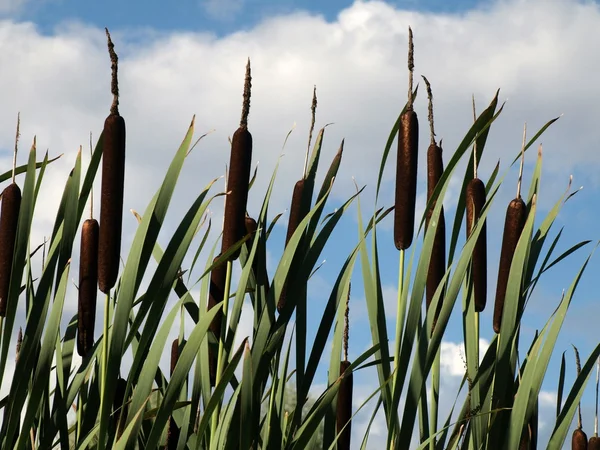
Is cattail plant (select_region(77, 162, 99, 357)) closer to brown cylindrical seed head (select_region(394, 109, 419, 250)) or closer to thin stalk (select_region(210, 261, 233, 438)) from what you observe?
thin stalk (select_region(210, 261, 233, 438))

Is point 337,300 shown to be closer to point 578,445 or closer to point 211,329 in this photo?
point 211,329

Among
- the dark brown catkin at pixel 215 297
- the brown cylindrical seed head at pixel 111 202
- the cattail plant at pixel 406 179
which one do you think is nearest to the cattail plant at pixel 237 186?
the dark brown catkin at pixel 215 297

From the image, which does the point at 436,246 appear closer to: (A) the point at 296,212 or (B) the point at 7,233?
(A) the point at 296,212

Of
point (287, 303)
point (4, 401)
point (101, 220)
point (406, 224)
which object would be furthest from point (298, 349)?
point (4, 401)

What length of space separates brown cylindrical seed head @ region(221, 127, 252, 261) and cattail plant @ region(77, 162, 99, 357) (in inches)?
13.4

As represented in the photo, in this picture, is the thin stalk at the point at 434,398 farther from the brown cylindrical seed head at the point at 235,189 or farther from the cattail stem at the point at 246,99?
the cattail stem at the point at 246,99

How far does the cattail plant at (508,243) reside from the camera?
210cm

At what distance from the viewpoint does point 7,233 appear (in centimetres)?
209

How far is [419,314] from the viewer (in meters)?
1.91

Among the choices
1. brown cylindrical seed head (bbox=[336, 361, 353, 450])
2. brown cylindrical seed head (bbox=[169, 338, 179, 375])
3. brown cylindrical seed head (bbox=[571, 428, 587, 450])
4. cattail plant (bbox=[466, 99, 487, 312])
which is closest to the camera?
cattail plant (bbox=[466, 99, 487, 312])

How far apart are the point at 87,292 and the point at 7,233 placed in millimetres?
316

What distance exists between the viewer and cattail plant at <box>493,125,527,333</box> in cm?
210

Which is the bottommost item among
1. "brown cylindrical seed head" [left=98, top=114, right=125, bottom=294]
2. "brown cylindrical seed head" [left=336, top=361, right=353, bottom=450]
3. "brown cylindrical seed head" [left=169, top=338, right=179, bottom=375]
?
"brown cylindrical seed head" [left=336, top=361, right=353, bottom=450]

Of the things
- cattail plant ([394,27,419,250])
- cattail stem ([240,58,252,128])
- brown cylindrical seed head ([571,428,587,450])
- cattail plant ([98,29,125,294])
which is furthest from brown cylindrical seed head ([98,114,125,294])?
brown cylindrical seed head ([571,428,587,450])
